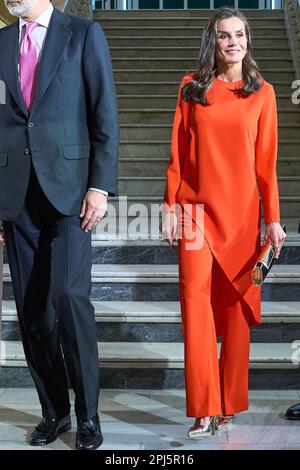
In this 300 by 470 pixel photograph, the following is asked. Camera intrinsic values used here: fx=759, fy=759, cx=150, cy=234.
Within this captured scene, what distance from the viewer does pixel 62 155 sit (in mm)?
2297

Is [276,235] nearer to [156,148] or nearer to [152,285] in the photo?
[152,285]

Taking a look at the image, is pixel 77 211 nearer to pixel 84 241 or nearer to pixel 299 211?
pixel 84 241

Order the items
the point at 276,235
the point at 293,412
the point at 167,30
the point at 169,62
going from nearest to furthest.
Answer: the point at 276,235
the point at 293,412
the point at 169,62
the point at 167,30

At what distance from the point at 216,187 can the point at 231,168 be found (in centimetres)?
→ 8

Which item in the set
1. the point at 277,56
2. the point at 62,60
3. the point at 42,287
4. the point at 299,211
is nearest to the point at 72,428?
the point at 42,287

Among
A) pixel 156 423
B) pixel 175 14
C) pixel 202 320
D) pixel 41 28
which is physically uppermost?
pixel 175 14

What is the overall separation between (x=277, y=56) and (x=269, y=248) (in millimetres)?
5105

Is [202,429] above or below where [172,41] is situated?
below

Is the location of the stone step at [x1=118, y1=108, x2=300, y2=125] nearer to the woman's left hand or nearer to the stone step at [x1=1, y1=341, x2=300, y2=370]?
the stone step at [x1=1, y1=341, x2=300, y2=370]

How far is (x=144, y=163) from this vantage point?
18.8ft

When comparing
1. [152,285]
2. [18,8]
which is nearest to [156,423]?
[152,285]

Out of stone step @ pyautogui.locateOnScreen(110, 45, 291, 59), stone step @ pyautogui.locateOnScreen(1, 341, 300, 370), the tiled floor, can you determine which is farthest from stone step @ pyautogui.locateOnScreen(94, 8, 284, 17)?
the tiled floor

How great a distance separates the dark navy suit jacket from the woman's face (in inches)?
15.3
